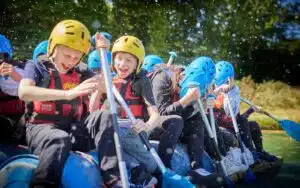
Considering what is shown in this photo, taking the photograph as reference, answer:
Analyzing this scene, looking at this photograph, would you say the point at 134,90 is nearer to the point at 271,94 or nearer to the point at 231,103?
the point at 231,103

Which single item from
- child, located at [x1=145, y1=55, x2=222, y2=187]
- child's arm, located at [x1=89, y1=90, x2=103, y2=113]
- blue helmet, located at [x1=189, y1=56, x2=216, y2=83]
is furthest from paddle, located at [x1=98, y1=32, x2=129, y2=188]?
blue helmet, located at [x1=189, y1=56, x2=216, y2=83]

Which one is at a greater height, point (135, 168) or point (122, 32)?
point (122, 32)

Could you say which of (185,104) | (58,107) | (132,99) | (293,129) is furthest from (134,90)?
(293,129)

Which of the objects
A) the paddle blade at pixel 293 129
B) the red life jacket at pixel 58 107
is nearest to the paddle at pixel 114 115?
the red life jacket at pixel 58 107

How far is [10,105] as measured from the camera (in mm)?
4207

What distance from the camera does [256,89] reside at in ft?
68.6

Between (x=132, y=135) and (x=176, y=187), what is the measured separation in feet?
2.17

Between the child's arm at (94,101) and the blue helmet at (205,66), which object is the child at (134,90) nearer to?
the child's arm at (94,101)

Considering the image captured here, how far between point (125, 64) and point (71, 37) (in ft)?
3.09

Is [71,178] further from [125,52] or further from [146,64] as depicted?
[146,64]

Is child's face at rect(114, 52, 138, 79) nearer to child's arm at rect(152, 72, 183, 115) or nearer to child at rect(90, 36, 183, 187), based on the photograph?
child at rect(90, 36, 183, 187)

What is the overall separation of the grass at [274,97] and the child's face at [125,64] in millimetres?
14022

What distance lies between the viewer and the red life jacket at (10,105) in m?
4.18

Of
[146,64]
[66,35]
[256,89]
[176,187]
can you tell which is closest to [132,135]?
[176,187]
